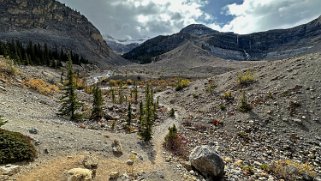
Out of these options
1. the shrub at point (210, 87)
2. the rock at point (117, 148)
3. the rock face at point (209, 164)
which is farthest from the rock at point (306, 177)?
the shrub at point (210, 87)

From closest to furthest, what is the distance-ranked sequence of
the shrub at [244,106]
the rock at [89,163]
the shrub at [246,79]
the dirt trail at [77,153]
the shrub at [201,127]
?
the dirt trail at [77,153], the rock at [89,163], the shrub at [201,127], the shrub at [244,106], the shrub at [246,79]

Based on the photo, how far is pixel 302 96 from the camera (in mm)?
41375

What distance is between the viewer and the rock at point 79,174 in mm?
18094

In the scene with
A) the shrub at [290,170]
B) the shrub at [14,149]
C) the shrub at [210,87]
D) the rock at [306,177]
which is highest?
the shrub at [210,87]

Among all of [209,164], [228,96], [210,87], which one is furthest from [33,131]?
[210,87]

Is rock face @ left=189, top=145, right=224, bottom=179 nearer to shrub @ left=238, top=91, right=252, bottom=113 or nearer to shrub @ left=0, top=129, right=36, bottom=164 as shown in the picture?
shrub @ left=0, top=129, right=36, bottom=164

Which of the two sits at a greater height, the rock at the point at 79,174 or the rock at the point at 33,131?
the rock at the point at 33,131

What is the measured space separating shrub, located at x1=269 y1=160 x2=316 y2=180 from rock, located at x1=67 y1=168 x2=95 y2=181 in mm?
15818

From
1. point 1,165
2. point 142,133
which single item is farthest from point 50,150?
point 142,133

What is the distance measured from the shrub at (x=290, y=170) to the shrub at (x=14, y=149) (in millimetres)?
19377

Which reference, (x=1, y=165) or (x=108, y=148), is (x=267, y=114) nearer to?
(x=108, y=148)

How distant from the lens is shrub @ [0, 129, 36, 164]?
1881cm

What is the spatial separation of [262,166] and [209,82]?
122ft

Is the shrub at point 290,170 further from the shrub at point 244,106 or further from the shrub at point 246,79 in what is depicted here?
the shrub at point 246,79
